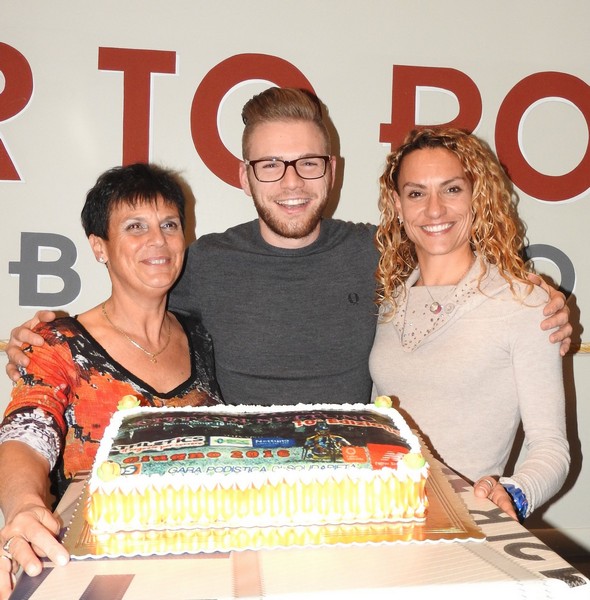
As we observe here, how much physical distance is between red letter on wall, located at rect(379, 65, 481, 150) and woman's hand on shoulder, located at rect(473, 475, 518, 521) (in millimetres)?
2200

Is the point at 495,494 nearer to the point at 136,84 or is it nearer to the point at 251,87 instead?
the point at 251,87

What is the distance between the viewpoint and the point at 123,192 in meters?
2.03

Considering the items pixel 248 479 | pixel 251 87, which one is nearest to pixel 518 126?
pixel 251 87

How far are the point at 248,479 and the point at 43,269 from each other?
2.28 meters

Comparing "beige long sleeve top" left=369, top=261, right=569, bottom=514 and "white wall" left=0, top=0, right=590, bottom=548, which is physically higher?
"white wall" left=0, top=0, right=590, bottom=548

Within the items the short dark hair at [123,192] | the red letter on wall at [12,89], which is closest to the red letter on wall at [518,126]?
the short dark hair at [123,192]

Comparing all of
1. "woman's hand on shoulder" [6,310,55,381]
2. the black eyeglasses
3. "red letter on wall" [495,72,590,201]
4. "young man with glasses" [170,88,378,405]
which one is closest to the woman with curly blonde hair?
"young man with glasses" [170,88,378,405]

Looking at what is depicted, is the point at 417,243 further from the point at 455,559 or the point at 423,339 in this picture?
the point at 455,559

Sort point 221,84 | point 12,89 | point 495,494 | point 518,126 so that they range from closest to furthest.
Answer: point 495,494 → point 12,89 → point 221,84 → point 518,126

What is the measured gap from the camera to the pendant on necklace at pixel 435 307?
2031 mm

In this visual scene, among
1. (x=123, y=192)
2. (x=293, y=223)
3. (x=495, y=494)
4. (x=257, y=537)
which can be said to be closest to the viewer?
(x=257, y=537)

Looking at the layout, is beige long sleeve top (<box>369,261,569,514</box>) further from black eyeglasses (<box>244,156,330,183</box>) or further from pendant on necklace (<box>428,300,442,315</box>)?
black eyeglasses (<box>244,156,330,183</box>)

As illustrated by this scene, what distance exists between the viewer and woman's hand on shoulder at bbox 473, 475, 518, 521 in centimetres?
140

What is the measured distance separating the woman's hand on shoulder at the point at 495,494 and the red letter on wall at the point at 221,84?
2245 millimetres
